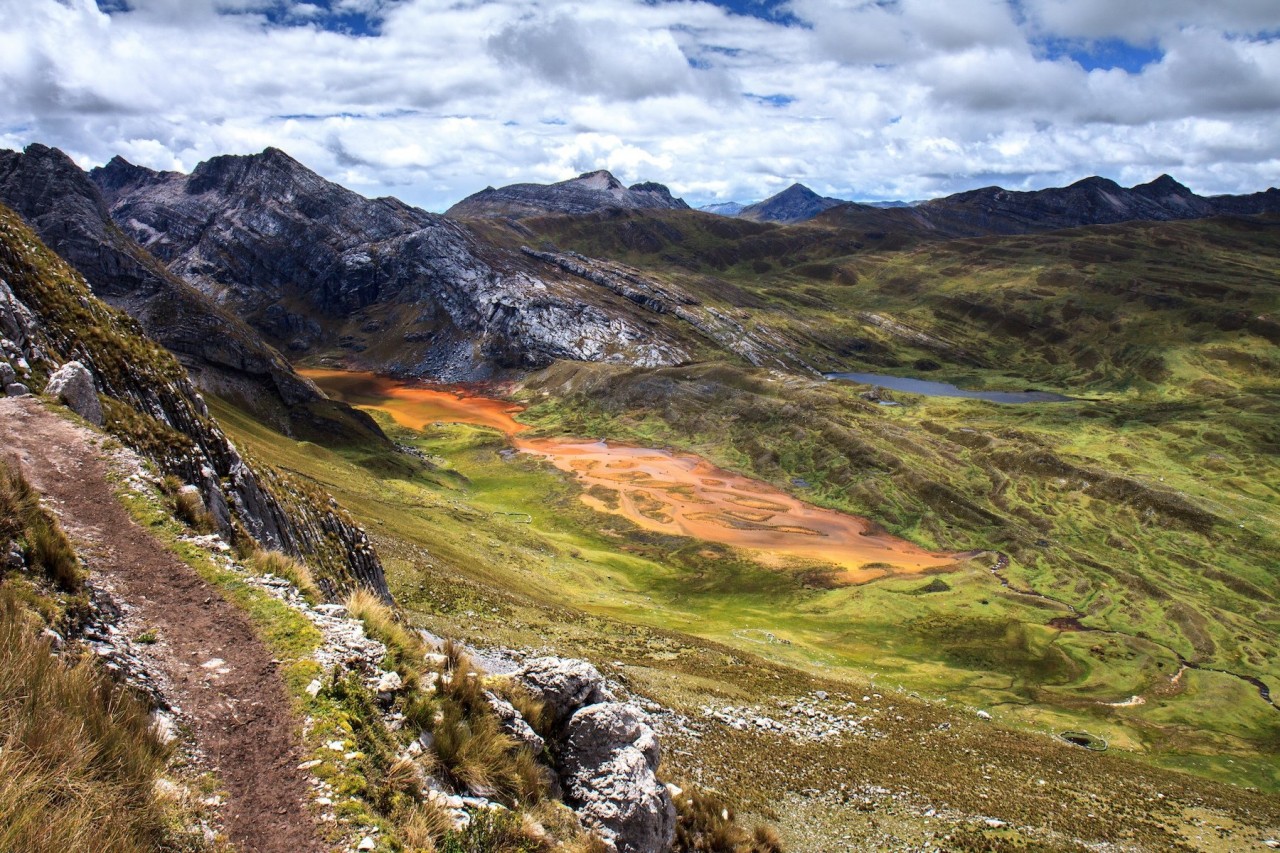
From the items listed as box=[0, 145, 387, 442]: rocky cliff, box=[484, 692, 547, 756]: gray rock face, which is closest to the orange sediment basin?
box=[0, 145, 387, 442]: rocky cliff

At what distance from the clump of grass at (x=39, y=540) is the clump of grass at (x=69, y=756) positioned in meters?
2.37

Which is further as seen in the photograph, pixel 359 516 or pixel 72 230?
pixel 72 230

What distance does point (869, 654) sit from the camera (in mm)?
63844

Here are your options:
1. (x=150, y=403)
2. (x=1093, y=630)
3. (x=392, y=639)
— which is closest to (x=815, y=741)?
(x=392, y=639)

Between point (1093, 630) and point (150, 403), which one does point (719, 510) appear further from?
point (150, 403)

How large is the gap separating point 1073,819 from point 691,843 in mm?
22863

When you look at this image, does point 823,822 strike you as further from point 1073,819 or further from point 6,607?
point 6,607

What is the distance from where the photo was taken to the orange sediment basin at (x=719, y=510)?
95750 millimetres

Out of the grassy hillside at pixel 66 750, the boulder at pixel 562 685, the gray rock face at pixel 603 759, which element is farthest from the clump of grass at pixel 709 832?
the grassy hillside at pixel 66 750

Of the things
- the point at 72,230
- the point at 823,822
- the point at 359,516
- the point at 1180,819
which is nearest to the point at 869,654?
the point at 1180,819

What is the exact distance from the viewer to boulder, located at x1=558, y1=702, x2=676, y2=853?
13.7m

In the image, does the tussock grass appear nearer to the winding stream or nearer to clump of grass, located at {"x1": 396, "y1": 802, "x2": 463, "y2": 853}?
clump of grass, located at {"x1": 396, "y1": 802, "x2": 463, "y2": 853}

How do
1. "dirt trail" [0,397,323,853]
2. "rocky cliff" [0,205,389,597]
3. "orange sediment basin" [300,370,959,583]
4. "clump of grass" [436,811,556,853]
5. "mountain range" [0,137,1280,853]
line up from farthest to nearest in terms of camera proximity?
"orange sediment basin" [300,370,959,583]
"rocky cliff" [0,205,389,597]
"mountain range" [0,137,1280,853]
"clump of grass" [436,811,556,853]
"dirt trail" [0,397,323,853]

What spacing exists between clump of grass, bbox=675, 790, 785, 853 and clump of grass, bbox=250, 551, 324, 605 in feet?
32.9
